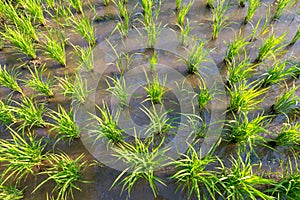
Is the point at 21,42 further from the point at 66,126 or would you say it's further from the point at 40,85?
the point at 66,126

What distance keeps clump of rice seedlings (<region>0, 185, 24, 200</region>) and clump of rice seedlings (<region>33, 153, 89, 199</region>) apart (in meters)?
0.12

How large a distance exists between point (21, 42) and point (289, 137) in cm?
252

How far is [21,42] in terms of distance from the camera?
2432 millimetres

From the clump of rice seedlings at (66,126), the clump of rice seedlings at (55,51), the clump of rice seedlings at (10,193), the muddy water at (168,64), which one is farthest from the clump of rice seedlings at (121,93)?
the clump of rice seedlings at (10,193)

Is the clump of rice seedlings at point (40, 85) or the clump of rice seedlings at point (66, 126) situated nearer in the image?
the clump of rice seedlings at point (66, 126)

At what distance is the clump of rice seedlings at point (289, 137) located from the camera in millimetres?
1895

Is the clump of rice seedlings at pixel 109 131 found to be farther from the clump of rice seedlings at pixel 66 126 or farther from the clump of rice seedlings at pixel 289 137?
the clump of rice seedlings at pixel 289 137

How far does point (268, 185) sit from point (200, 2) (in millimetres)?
2150

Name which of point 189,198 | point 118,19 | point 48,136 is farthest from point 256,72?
point 48,136

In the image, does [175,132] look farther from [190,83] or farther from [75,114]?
[75,114]

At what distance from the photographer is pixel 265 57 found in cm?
253

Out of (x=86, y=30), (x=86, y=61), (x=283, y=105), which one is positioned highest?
(x=86, y=30)

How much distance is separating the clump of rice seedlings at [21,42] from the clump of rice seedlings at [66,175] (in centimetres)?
111

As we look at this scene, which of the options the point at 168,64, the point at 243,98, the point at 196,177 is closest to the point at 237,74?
the point at 243,98
